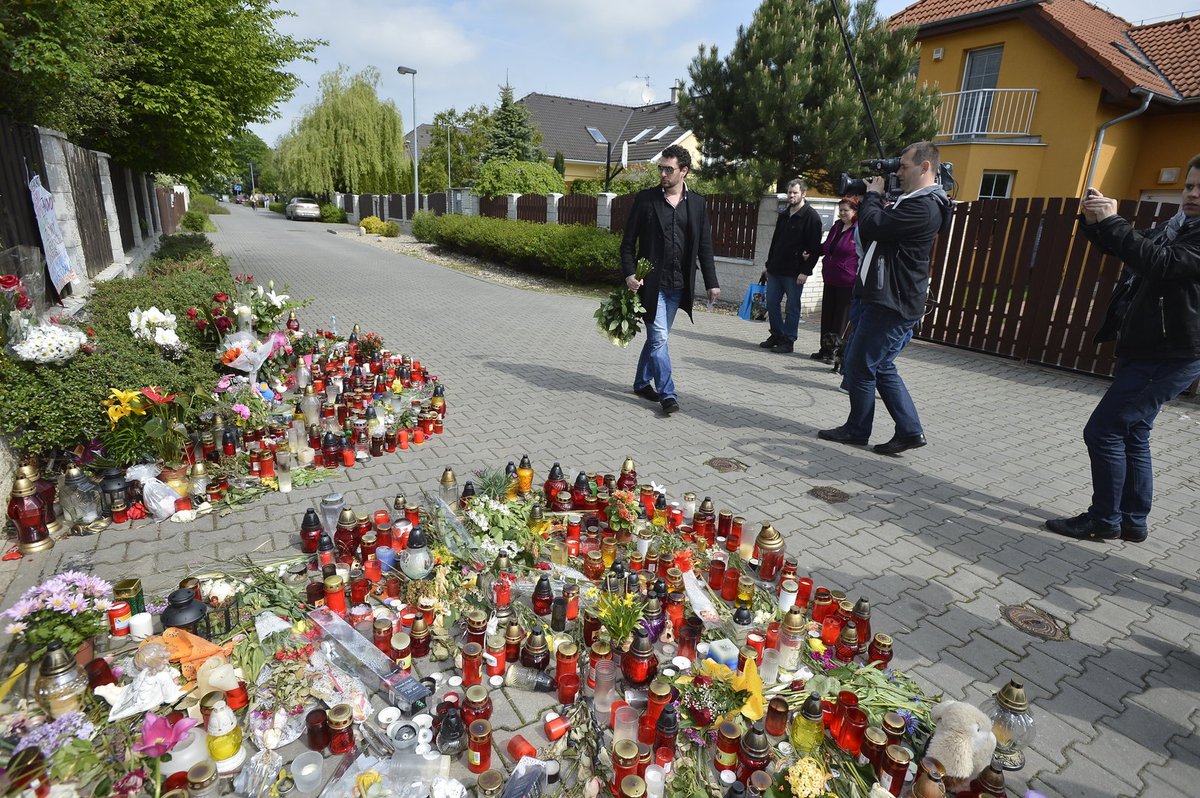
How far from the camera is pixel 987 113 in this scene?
56.6 feet

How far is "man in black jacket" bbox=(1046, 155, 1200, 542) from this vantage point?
3477 millimetres

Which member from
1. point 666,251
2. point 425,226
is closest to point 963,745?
point 666,251

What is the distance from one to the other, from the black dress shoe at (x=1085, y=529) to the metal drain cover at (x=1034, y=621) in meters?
1.08

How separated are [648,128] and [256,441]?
3761cm

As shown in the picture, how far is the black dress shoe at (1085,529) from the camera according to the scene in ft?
13.6

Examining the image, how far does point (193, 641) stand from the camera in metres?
2.73

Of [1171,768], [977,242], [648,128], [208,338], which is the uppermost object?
[648,128]

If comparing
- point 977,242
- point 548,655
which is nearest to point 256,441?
point 548,655

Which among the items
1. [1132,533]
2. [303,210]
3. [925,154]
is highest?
[925,154]

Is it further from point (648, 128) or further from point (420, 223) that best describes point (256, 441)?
point (648, 128)

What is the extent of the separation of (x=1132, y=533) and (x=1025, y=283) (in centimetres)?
581

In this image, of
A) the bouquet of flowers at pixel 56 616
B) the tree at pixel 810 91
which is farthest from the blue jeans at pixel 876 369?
the tree at pixel 810 91

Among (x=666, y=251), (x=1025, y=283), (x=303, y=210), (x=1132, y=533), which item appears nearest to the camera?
(x=1132, y=533)

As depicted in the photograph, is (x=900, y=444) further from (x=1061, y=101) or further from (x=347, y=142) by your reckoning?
(x=347, y=142)
